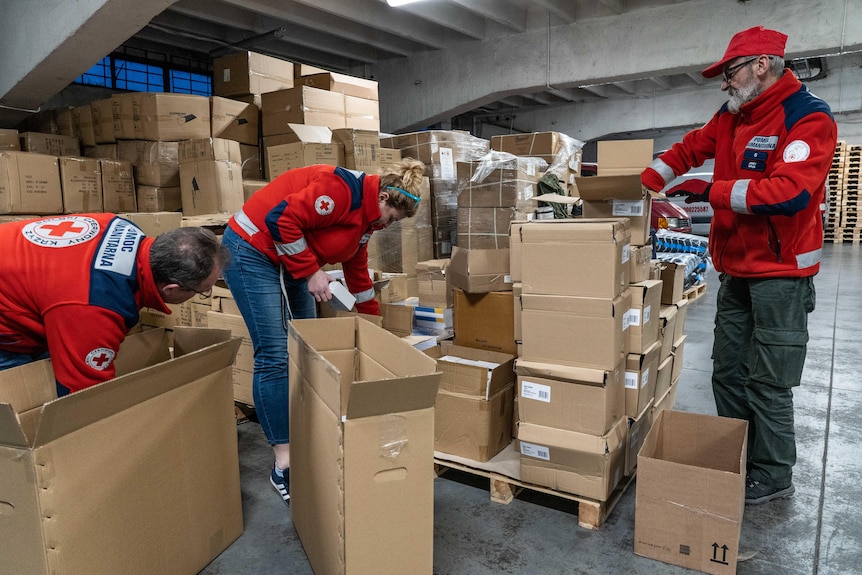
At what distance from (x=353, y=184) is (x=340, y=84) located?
3553mm

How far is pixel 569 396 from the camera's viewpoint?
6.75 ft

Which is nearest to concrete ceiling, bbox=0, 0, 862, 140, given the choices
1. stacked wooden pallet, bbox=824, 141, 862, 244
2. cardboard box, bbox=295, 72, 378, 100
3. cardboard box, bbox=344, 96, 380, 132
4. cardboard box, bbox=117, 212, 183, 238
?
cardboard box, bbox=295, 72, 378, 100

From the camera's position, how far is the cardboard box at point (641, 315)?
2193mm

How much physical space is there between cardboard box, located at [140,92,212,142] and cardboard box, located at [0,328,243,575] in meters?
3.12

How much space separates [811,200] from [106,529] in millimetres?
2370

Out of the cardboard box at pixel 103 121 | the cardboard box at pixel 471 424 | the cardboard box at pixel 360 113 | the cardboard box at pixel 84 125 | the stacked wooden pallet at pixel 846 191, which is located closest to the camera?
the cardboard box at pixel 471 424

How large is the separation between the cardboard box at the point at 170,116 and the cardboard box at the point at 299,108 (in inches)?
22.8

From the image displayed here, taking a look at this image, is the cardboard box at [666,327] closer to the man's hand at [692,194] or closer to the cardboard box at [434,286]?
the man's hand at [692,194]

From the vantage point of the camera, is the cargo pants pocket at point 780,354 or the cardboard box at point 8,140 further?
the cardboard box at point 8,140

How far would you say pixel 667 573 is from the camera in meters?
1.80

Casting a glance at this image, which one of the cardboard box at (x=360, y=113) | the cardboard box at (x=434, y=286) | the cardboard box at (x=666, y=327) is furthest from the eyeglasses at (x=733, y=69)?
the cardboard box at (x=360, y=113)

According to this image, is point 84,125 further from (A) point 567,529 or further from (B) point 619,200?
(A) point 567,529

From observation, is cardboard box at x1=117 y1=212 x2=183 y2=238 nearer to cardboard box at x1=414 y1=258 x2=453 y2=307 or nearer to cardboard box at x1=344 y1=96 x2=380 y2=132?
A: cardboard box at x1=414 y1=258 x2=453 y2=307

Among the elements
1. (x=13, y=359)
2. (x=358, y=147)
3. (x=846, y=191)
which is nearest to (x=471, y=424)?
(x=13, y=359)
